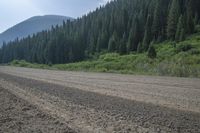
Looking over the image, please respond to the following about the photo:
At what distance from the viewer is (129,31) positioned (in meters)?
120

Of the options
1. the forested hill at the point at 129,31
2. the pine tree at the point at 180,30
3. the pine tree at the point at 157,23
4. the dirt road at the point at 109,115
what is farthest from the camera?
the pine tree at the point at 157,23

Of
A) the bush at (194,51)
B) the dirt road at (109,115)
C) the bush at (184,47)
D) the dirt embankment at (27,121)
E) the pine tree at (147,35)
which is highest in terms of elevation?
the pine tree at (147,35)

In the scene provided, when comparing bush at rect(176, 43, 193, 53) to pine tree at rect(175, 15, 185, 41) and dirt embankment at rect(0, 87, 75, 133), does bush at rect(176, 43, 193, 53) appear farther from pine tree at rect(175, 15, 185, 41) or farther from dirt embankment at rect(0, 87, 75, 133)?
dirt embankment at rect(0, 87, 75, 133)

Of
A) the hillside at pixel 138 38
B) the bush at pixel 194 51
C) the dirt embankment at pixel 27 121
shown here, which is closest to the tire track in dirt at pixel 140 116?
the dirt embankment at pixel 27 121

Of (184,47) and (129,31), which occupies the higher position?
(129,31)

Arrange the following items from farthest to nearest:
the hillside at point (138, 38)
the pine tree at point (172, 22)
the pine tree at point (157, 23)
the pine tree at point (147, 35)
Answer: the pine tree at point (157, 23) → the pine tree at point (147, 35) → the pine tree at point (172, 22) → the hillside at point (138, 38)

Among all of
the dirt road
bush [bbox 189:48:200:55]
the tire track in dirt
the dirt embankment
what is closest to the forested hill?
bush [bbox 189:48:200:55]

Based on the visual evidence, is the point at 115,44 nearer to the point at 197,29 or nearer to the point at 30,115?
the point at 197,29

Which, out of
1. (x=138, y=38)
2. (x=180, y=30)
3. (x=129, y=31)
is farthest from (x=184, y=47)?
(x=129, y=31)

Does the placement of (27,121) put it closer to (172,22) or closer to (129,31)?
(172,22)

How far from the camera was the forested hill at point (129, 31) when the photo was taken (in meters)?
98.1

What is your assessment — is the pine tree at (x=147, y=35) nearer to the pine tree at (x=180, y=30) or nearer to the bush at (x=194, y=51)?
the pine tree at (x=180, y=30)

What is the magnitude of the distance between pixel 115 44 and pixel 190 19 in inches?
1107

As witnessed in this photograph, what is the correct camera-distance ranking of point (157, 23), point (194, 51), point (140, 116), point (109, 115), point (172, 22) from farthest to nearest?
point (157, 23) → point (172, 22) → point (194, 51) → point (109, 115) → point (140, 116)
